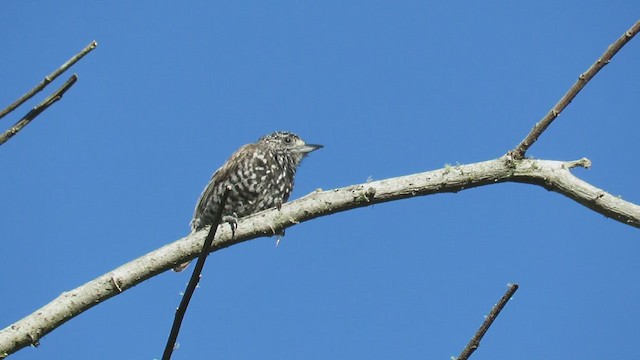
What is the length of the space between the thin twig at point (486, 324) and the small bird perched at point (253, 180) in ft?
14.6

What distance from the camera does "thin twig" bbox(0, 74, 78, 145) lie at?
2398 millimetres

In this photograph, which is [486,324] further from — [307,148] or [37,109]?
[307,148]

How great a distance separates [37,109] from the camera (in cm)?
250

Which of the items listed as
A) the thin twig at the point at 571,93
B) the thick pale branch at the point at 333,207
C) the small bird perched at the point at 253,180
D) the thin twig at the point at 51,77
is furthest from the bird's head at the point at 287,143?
the thin twig at the point at 51,77

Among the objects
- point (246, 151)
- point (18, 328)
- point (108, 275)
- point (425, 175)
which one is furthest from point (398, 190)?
point (246, 151)

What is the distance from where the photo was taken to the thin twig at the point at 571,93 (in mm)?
3689

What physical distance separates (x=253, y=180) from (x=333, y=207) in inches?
104

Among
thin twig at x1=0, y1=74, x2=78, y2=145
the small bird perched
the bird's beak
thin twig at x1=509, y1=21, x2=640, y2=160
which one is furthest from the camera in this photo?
the bird's beak

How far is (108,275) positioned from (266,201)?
294 centimetres

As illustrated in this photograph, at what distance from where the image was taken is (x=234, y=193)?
6781 millimetres

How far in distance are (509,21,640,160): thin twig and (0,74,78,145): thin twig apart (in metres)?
2.62

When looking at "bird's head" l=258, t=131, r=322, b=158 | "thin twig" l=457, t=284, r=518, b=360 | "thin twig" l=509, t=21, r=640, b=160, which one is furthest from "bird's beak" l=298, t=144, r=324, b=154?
"thin twig" l=457, t=284, r=518, b=360

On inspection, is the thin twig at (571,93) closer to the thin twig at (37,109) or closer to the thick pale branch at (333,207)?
the thick pale branch at (333,207)

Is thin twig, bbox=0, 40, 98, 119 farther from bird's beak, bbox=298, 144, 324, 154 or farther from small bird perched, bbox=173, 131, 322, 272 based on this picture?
bird's beak, bbox=298, 144, 324, 154
